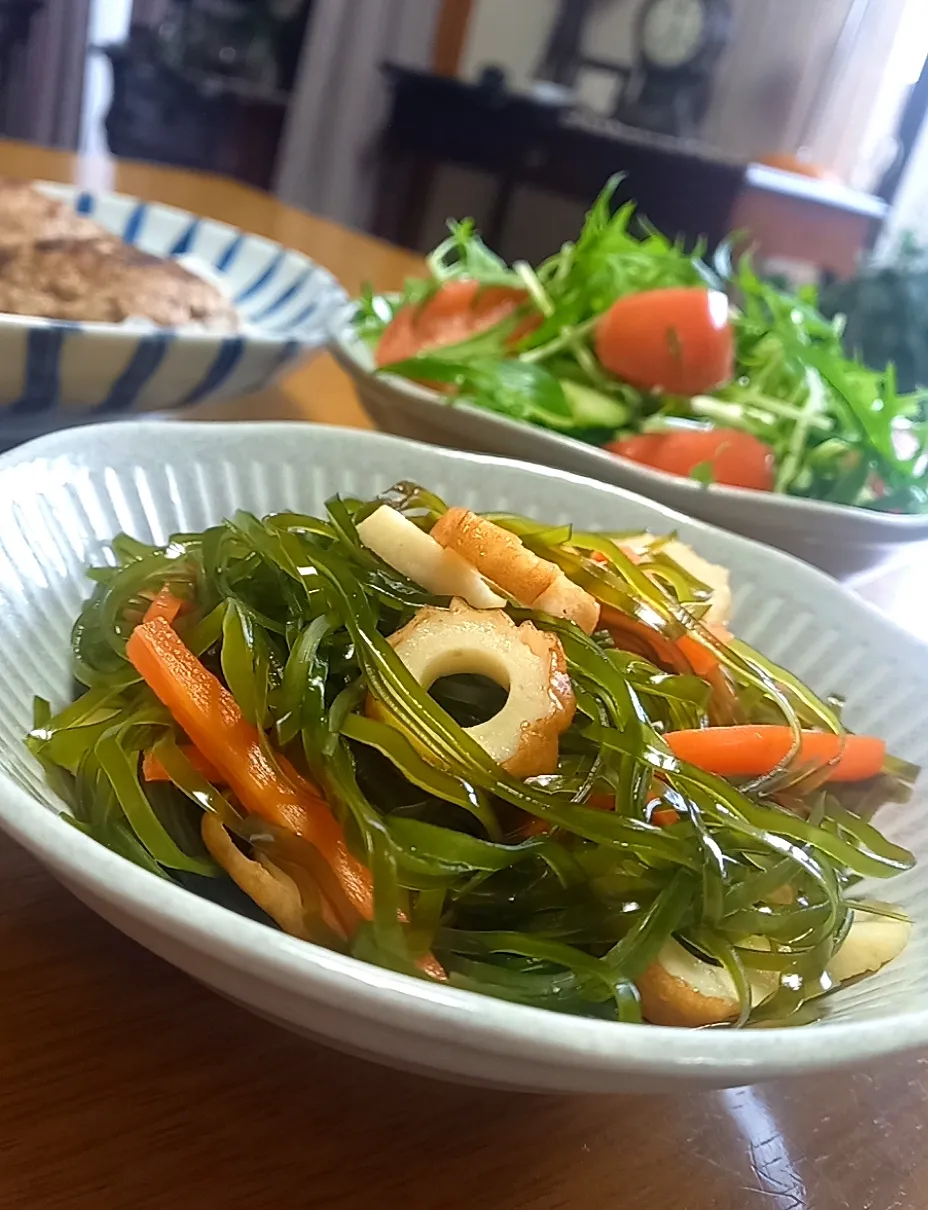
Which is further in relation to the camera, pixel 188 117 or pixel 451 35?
pixel 451 35

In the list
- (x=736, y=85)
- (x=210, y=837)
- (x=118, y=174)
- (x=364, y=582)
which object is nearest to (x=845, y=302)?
(x=118, y=174)

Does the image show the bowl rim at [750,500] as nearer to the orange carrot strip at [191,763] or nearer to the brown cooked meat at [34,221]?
the brown cooked meat at [34,221]

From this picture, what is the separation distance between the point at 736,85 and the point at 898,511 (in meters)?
5.48

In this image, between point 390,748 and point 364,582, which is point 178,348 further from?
point 390,748

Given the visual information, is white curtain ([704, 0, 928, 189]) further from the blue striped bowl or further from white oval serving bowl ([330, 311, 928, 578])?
the blue striped bowl

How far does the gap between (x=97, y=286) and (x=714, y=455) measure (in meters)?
0.63

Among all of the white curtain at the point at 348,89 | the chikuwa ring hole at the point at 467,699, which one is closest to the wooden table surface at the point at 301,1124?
the chikuwa ring hole at the point at 467,699

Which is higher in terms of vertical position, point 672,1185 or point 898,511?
point 898,511

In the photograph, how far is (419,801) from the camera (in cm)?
54

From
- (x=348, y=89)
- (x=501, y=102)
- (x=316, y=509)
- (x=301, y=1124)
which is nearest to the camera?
(x=301, y=1124)

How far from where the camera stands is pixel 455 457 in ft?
2.89

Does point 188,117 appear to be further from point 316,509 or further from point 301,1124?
point 301,1124

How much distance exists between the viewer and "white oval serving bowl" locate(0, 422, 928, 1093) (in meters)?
0.38

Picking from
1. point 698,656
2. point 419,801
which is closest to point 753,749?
point 698,656
